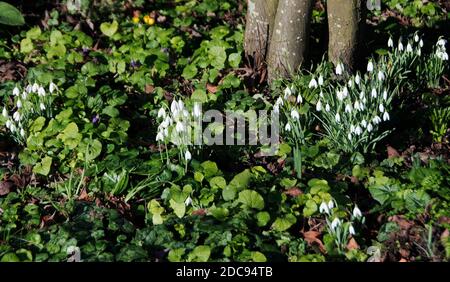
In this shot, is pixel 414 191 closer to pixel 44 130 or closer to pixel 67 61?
pixel 44 130

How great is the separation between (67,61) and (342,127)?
222 centimetres

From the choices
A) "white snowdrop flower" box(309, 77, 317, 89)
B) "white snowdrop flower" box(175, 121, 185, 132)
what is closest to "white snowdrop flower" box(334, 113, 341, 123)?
"white snowdrop flower" box(309, 77, 317, 89)

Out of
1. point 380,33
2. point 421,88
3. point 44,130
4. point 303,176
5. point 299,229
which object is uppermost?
point 380,33

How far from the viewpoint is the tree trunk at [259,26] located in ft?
15.9

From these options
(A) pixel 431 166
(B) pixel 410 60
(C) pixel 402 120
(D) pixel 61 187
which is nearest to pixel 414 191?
(A) pixel 431 166

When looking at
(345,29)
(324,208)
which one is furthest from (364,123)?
(345,29)

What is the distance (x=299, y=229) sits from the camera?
369 cm

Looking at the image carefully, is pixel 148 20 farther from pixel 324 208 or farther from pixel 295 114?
pixel 324 208

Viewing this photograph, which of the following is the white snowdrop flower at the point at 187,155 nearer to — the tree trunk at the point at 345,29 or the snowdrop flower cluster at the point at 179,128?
the snowdrop flower cluster at the point at 179,128

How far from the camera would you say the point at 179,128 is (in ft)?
12.5

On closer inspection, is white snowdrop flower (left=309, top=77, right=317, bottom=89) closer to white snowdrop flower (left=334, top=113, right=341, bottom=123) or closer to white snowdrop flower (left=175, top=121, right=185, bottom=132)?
white snowdrop flower (left=334, top=113, right=341, bottom=123)

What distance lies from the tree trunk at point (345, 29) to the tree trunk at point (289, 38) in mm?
170

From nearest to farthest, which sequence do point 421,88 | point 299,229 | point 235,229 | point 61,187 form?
point 235,229 < point 299,229 < point 61,187 < point 421,88

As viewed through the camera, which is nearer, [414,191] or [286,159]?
[414,191]
